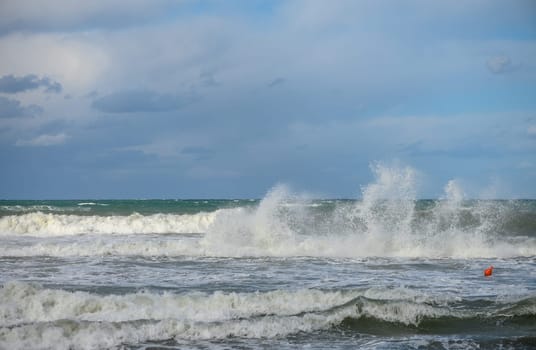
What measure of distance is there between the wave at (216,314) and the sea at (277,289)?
0.07 feet

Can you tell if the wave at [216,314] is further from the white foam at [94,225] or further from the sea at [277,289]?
the white foam at [94,225]

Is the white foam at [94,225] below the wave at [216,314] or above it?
above

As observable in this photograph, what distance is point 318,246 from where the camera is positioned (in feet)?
65.8

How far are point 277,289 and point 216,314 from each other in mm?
2557

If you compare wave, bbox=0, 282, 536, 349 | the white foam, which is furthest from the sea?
the white foam

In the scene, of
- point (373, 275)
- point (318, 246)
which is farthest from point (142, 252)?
point (373, 275)

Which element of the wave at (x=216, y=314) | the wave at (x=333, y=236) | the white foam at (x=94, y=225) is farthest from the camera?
the white foam at (x=94, y=225)

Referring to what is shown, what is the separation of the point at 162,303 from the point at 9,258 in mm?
9471

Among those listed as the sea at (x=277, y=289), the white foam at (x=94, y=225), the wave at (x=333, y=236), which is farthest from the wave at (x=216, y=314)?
the white foam at (x=94, y=225)

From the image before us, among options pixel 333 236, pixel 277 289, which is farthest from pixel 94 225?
pixel 277 289

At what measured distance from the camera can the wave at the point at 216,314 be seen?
30.1 feet

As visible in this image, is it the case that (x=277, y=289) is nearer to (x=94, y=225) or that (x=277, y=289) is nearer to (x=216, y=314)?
(x=216, y=314)

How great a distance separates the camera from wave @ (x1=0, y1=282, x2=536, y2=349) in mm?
9180

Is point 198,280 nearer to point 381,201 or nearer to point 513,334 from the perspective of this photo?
point 513,334
